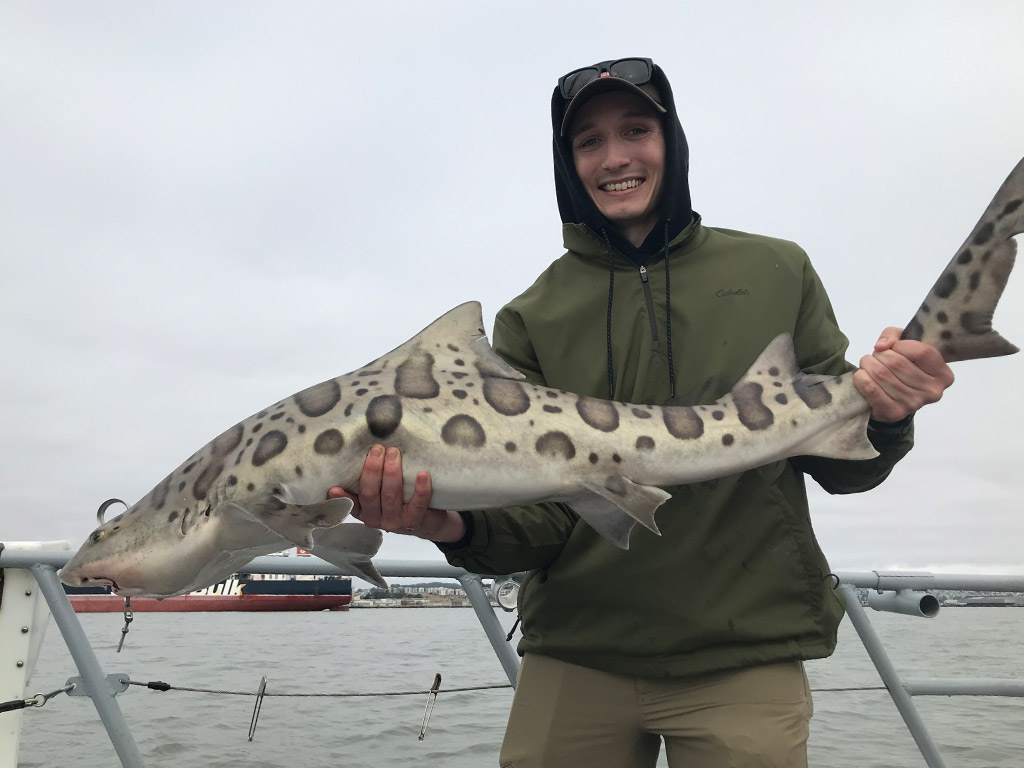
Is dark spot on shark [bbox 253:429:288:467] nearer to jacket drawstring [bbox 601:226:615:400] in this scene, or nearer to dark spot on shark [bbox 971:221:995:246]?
jacket drawstring [bbox 601:226:615:400]

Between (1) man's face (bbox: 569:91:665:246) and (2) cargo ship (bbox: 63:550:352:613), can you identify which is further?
(2) cargo ship (bbox: 63:550:352:613)

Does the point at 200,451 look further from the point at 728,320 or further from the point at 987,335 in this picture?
the point at 987,335

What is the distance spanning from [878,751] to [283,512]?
1169 cm

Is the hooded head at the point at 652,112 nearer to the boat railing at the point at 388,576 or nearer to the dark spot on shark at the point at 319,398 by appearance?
the dark spot on shark at the point at 319,398

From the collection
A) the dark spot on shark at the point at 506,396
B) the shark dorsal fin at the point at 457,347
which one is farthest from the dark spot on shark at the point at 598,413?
the shark dorsal fin at the point at 457,347

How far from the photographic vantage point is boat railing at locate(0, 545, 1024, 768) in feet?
13.2

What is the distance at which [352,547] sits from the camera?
3229 millimetres

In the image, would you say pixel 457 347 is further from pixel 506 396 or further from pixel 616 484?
pixel 616 484

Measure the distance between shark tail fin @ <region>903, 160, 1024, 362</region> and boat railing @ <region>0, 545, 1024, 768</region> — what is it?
8.17ft

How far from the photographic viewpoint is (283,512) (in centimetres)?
275

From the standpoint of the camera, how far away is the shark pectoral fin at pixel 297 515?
8.70 ft

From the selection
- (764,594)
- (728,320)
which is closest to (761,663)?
(764,594)

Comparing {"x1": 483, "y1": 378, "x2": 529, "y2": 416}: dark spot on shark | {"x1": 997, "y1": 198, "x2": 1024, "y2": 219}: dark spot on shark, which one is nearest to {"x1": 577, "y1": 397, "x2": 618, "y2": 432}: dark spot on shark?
{"x1": 483, "y1": 378, "x2": 529, "y2": 416}: dark spot on shark

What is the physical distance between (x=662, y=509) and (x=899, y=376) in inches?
39.2
